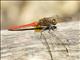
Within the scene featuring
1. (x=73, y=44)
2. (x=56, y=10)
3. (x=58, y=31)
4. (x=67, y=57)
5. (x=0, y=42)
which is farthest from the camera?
(x=56, y=10)

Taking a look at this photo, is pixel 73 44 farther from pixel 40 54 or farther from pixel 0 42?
pixel 0 42

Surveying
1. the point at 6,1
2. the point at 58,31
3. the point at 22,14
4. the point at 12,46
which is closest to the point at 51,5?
the point at 22,14

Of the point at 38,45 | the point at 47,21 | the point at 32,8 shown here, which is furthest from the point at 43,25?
the point at 32,8

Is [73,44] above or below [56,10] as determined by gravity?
above

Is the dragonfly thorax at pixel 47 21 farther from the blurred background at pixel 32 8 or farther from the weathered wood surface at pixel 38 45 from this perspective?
the blurred background at pixel 32 8

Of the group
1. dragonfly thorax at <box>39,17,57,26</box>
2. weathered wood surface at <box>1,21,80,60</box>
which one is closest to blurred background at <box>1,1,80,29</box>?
dragonfly thorax at <box>39,17,57,26</box>

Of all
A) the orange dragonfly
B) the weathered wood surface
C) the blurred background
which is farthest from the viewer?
the blurred background

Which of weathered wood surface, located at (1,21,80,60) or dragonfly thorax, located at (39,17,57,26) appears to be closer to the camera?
weathered wood surface, located at (1,21,80,60)

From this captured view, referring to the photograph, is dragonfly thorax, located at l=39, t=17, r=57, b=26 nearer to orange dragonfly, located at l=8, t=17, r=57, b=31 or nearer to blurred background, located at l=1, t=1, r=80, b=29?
orange dragonfly, located at l=8, t=17, r=57, b=31
